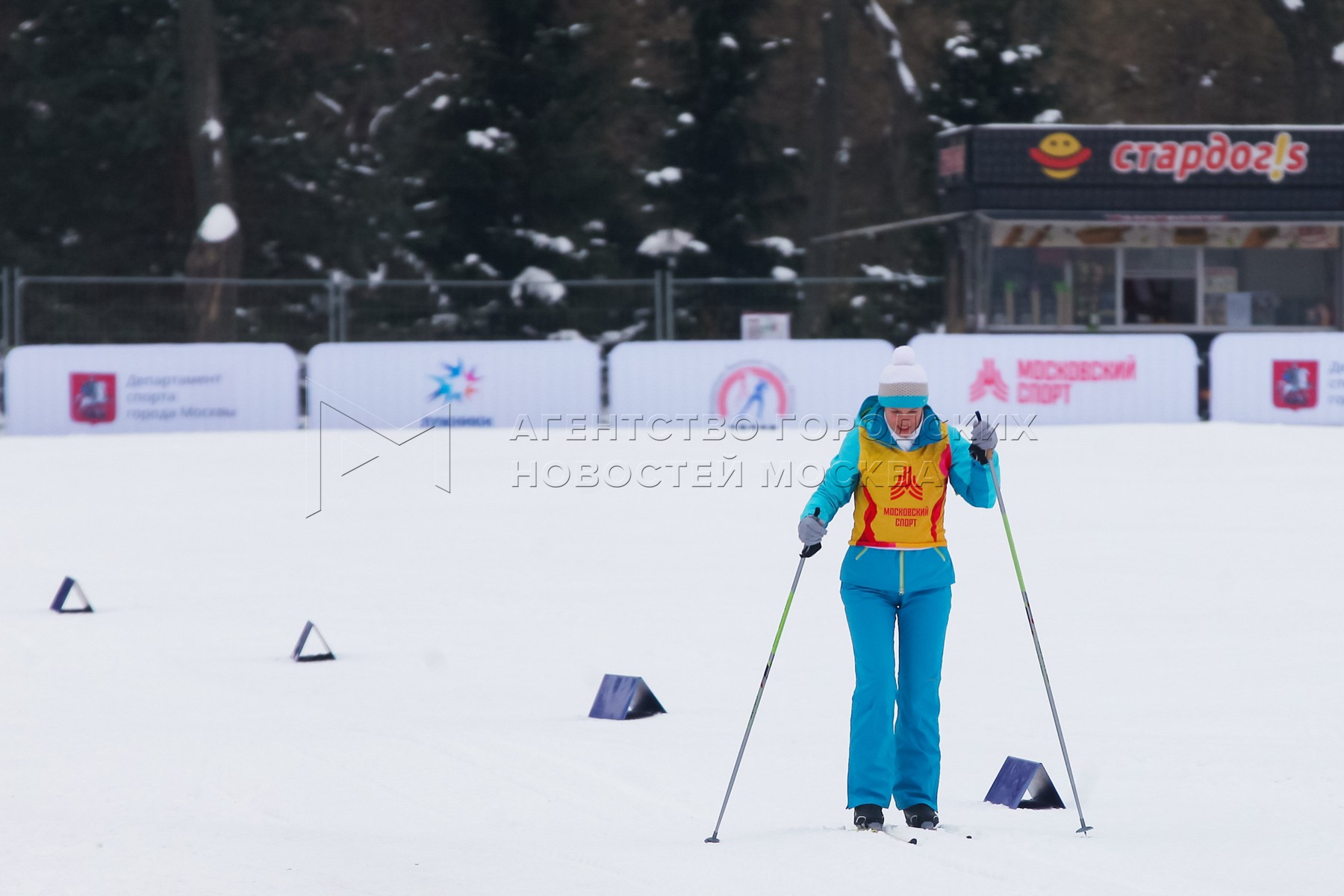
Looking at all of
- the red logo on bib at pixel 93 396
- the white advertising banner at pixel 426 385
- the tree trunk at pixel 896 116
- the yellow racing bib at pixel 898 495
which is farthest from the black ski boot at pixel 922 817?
the tree trunk at pixel 896 116

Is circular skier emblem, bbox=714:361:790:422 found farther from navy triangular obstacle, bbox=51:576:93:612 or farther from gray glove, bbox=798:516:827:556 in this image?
gray glove, bbox=798:516:827:556

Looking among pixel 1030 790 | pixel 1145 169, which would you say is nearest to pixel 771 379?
pixel 1145 169

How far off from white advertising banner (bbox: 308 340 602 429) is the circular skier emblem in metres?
1.86

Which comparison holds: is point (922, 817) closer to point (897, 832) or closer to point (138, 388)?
point (897, 832)

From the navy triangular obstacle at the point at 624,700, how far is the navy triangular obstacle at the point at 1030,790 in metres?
1.96

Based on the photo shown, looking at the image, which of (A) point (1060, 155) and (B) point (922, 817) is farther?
(A) point (1060, 155)

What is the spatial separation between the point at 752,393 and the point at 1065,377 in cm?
448

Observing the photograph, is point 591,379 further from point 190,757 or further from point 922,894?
point 922,894

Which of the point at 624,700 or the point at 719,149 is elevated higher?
the point at 719,149

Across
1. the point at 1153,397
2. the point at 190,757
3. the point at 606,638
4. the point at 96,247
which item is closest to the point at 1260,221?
the point at 1153,397

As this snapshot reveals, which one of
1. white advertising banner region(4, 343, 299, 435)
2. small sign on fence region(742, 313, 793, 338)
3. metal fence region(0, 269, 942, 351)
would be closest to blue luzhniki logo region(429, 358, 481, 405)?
white advertising banner region(4, 343, 299, 435)

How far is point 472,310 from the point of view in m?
32.6

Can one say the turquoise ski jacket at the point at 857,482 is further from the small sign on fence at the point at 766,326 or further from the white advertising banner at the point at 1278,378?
the small sign on fence at the point at 766,326

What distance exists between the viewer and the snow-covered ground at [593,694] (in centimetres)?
542
